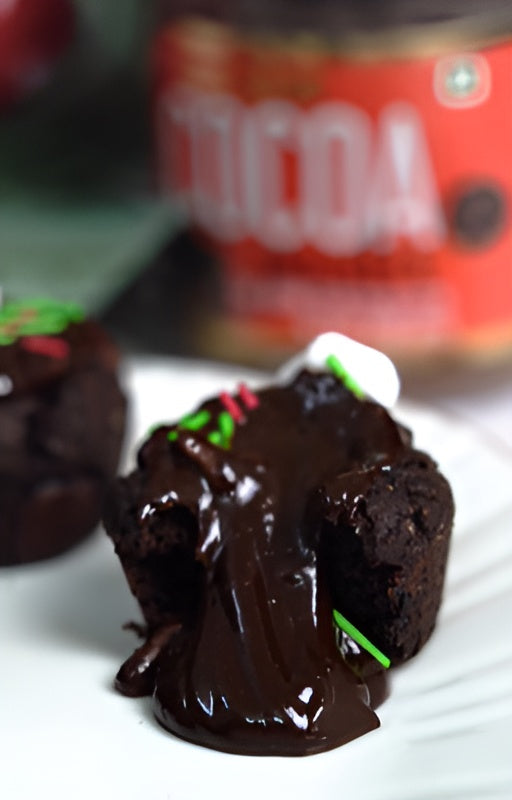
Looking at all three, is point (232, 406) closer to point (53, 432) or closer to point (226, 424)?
point (226, 424)

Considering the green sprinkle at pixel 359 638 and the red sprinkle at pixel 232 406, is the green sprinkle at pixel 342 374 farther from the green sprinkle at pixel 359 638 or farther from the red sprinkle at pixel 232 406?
the green sprinkle at pixel 359 638

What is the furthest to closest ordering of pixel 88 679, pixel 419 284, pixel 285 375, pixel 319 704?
1. pixel 419 284
2. pixel 285 375
3. pixel 88 679
4. pixel 319 704

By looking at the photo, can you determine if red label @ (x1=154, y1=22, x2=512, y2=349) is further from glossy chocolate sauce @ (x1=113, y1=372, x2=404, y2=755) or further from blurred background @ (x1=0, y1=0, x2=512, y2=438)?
glossy chocolate sauce @ (x1=113, y1=372, x2=404, y2=755)

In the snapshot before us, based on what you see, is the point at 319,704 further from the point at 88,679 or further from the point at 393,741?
the point at 88,679

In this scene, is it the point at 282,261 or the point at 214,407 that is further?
the point at 282,261

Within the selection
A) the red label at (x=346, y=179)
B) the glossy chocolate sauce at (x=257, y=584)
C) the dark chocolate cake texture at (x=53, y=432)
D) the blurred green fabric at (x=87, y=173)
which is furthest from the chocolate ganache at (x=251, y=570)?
the blurred green fabric at (x=87, y=173)

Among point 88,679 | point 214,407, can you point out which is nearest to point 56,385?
point 214,407
